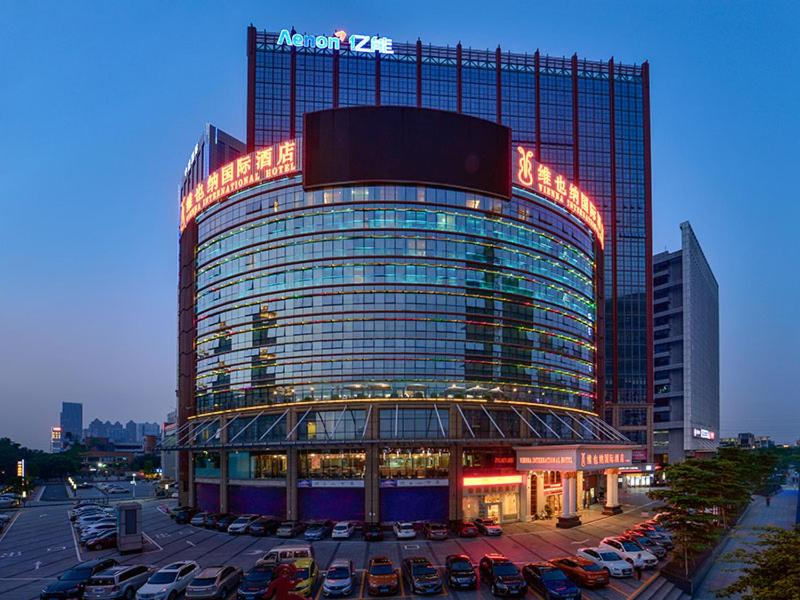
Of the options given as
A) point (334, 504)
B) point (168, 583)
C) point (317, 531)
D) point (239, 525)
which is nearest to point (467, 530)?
point (317, 531)

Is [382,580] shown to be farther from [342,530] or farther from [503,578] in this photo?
[342,530]

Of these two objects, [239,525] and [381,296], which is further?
[381,296]

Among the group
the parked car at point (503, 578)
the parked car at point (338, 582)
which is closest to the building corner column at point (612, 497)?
the parked car at point (503, 578)

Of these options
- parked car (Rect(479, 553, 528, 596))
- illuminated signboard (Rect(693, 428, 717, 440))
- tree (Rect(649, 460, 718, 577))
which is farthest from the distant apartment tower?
parked car (Rect(479, 553, 528, 596))

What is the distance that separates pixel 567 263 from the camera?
83.0 metres

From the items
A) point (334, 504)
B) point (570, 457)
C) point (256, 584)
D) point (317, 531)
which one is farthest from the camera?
point (334, 504)

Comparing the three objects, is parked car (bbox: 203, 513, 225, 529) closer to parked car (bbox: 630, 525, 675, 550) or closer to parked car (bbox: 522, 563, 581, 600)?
parked car (bbox: 522, 563, 581, 600)

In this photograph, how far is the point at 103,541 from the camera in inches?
2138

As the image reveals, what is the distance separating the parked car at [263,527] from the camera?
59625 mm

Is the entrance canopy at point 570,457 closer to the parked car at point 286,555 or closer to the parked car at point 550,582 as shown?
the parked car at point 550,582

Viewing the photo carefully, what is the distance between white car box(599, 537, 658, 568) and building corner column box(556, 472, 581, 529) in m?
18.4

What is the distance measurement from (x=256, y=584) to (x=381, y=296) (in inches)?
1466

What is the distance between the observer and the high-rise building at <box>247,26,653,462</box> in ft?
378

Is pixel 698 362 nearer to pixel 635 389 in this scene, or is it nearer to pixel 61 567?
pixel 635 389
